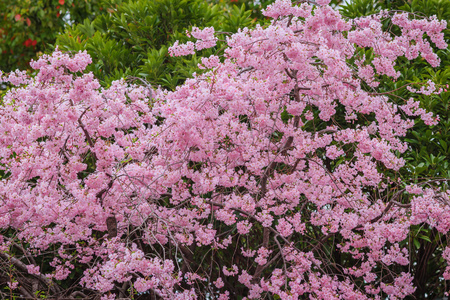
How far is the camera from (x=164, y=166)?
3.75 meters

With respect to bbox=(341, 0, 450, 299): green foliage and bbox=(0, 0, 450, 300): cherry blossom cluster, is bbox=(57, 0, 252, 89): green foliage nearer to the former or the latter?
bbox=(0, 0, 450, 300): cherry blossom cluster

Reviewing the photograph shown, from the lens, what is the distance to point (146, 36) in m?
5.54

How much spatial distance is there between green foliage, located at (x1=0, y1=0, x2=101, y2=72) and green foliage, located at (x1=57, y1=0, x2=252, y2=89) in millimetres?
4477

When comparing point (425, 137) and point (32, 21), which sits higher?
point (32, 21)

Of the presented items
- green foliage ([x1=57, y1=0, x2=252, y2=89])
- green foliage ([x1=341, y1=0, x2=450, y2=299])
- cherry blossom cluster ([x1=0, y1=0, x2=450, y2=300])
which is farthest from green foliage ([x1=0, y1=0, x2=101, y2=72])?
green foliage ([x1=341, y1=0, x2=450, y2=299])

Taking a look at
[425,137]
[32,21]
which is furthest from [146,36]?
[32,21]

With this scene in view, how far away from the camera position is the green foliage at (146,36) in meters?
5.02

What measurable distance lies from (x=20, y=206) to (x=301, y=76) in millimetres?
2651

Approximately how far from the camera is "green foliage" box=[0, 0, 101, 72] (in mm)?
9805

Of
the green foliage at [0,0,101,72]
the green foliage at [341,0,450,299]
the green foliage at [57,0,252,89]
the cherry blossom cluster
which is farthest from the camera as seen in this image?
the green foliage at [0,0,101,72]

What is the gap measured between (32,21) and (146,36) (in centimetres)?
593

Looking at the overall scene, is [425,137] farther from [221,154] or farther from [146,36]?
[146,36]

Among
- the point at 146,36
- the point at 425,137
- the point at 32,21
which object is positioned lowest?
the point at 425,137

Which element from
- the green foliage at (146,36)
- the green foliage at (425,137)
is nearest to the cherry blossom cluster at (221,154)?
the green foliage at (425,137)
